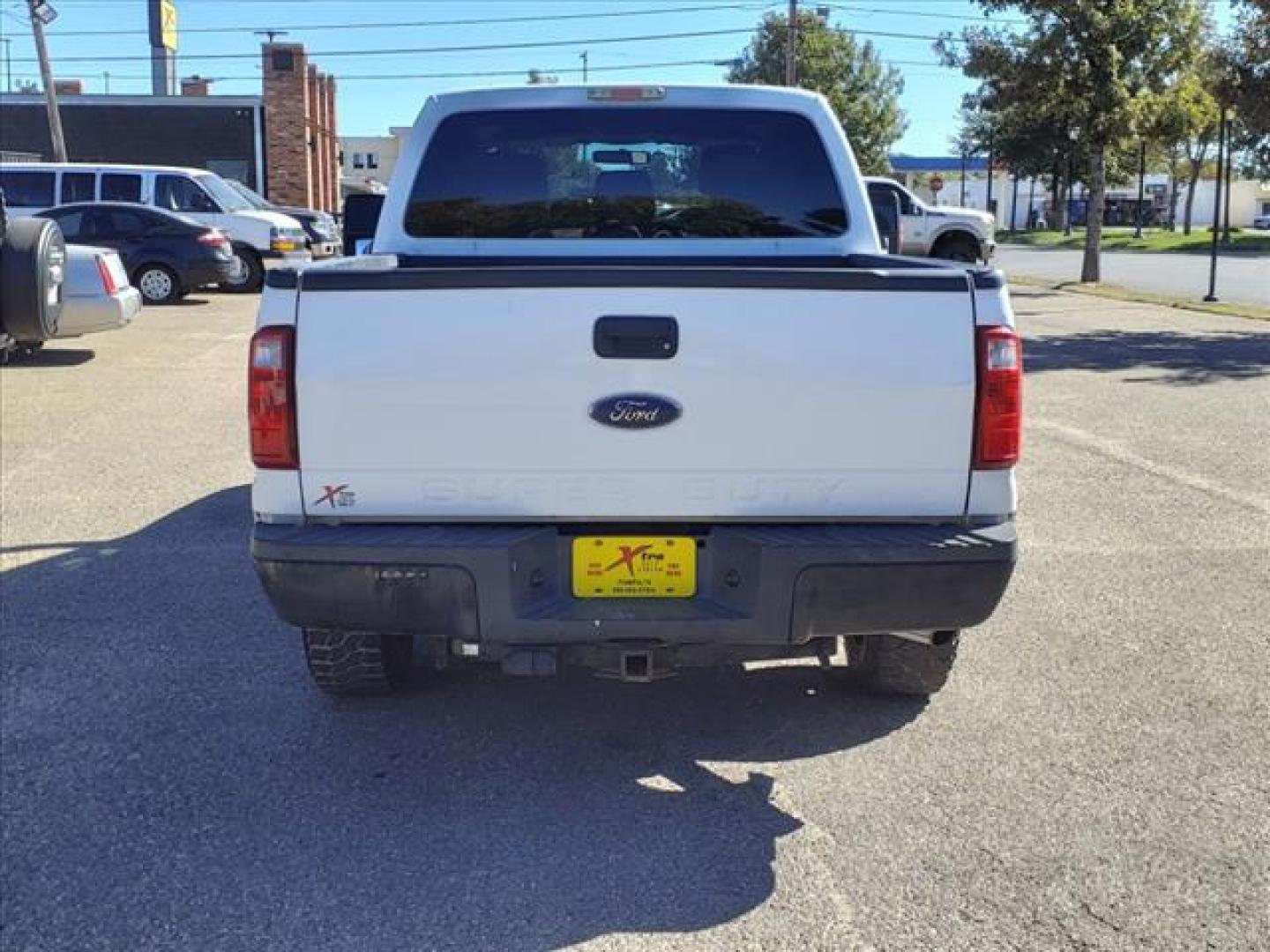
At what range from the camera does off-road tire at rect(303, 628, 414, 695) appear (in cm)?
414

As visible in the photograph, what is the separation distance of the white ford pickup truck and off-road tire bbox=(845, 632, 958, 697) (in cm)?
74

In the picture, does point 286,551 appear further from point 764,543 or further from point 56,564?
point 56,564

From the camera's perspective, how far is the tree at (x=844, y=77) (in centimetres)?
5219

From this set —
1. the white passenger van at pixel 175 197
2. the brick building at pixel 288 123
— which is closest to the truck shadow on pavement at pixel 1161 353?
the white passenger van at pixel 175 197

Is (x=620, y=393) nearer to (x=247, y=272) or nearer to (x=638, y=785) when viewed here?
(x=638, y=785)

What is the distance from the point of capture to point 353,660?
4.23 m

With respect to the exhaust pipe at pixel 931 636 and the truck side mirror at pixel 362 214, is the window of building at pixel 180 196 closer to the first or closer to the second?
the truck side mirror at pixel 362 214

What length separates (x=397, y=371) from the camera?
3365 mm

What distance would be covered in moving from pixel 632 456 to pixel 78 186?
19.4m

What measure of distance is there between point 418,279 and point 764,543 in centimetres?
116

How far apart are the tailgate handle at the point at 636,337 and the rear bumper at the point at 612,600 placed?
0.51 m

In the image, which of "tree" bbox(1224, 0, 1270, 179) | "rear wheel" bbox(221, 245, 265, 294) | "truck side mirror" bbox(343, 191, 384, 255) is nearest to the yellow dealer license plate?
"truck side mirror" bbox(343, 191, 384, 255)

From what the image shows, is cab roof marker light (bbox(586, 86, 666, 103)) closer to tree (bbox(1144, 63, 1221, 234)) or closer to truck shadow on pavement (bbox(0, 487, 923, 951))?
truck shadow on pavement (bbox(0, 487, 923, 951))

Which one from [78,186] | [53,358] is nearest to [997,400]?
[53,358]
